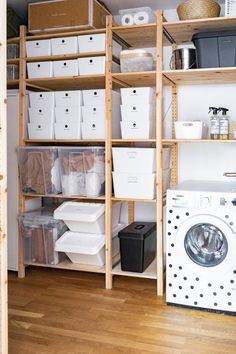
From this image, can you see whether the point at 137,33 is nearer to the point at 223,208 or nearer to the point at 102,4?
the point at 102,4

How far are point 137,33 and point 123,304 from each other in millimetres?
2236

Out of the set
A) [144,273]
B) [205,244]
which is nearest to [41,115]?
[144,273]

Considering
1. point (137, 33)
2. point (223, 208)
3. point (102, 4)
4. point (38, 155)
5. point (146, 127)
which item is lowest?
point (223, 208)

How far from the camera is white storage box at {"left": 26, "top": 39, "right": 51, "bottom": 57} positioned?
3445 mm

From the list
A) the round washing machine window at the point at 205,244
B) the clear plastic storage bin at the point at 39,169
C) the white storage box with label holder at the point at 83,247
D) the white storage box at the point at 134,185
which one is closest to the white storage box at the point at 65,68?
the clear plastic storage bin at the point at 39,169

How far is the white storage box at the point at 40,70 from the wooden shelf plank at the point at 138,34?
2.20 ft

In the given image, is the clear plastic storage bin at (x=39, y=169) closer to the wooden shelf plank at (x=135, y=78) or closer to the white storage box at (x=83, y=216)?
the white storage box at (x=83, y=216)

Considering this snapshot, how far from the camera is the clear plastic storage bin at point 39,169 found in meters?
3.49

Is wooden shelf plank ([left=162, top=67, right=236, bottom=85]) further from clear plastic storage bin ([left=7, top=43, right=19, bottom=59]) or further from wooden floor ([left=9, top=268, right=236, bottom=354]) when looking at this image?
wooden floor ([left=9, top=268, right=236, bottom=354])

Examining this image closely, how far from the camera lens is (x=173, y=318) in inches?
108

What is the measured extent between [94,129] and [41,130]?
519 mm

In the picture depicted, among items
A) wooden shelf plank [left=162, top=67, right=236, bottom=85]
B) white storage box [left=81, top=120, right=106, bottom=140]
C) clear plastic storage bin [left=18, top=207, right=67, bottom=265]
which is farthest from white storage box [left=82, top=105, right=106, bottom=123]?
clear plastic storage bin [left=18, top=207, right=67, bottom=265]

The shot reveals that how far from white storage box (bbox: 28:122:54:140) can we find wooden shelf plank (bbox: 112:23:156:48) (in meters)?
1.00

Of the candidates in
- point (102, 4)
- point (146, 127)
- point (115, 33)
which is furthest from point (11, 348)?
point (102, 4)
